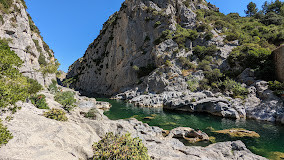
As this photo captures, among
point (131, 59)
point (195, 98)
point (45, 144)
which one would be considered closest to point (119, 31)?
point (131, 59)

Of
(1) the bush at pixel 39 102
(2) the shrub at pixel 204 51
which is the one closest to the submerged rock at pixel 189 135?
(1) the bush at pixel 39 102

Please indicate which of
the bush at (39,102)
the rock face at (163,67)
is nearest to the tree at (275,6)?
the rock face at (163,67)

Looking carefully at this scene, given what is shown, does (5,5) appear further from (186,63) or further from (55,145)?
(186,63)

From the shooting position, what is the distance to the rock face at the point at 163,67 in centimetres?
2323

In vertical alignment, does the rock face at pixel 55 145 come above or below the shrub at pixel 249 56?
below

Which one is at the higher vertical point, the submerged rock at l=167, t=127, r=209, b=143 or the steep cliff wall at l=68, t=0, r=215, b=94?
the steep cliff wall at l=68, t=0, r=215, b=94

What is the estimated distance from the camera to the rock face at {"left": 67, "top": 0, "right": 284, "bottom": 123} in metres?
23.2

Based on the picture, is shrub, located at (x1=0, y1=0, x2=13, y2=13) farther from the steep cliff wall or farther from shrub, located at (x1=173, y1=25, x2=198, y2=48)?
shrub, located at (x1=173, y1=25, x2=198, y2=48)

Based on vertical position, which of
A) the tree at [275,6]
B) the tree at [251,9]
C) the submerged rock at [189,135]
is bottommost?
the submerged rock at [189,135]

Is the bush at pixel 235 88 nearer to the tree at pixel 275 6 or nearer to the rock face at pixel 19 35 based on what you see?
the rock face at pixel 19 35

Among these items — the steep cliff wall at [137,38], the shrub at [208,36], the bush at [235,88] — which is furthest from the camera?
the steep cliff wall at [137,38]

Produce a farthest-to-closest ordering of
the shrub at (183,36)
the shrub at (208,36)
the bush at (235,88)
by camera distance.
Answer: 1. the shrub at (183,36)
2. the shrub at (208,36)
3. the bush at (235,88)

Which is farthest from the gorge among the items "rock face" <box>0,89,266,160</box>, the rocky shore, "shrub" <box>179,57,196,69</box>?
"shrub" <box>179,57,196,69</box>

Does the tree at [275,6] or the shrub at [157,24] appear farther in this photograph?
the tree at [275,6]
